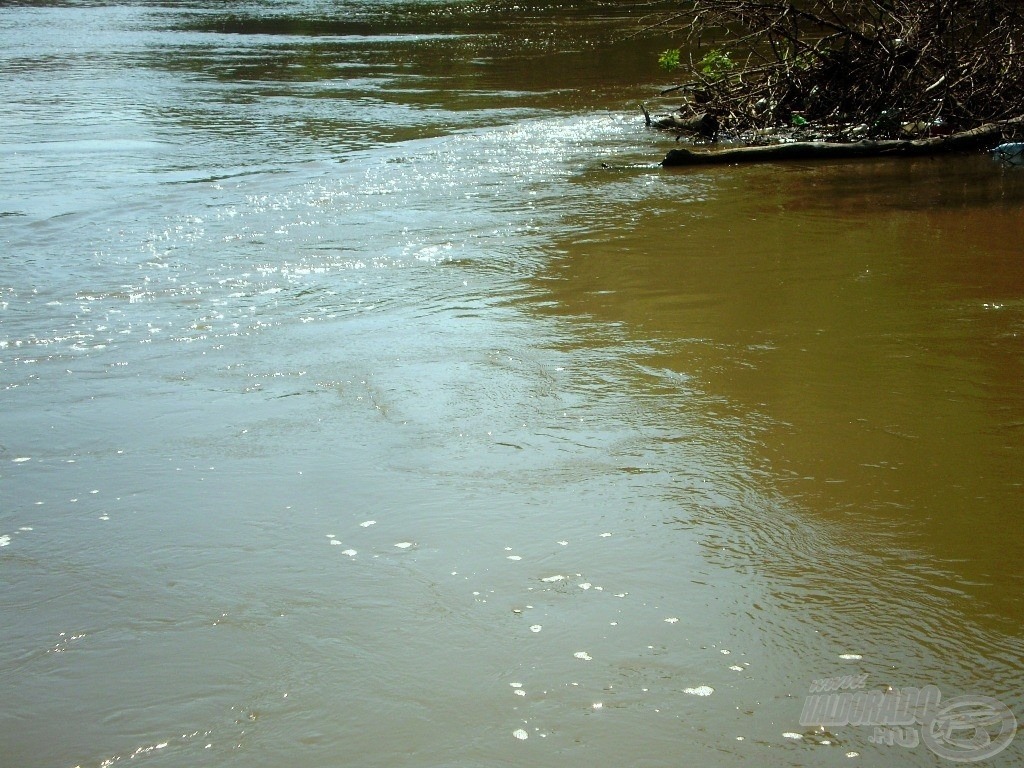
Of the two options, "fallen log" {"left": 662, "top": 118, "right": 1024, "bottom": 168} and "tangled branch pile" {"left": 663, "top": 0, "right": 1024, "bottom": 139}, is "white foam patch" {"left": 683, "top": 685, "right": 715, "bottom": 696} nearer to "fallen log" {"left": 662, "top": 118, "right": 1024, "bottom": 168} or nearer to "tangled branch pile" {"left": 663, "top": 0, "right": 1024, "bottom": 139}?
"fallen log" {"left": 662, "top": 118, "right": 1024, "bottom": 168}

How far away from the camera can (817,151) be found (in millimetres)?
10672

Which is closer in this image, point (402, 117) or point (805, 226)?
point (805, 226)

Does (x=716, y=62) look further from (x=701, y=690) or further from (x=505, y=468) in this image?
(x=701, y=690)

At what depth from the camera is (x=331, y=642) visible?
3258 mm

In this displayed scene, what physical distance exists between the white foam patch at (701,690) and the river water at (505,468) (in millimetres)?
13

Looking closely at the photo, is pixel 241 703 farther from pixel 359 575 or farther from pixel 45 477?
pixel 45 477

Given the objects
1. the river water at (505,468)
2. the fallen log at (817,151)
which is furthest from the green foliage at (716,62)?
the river water at (505,468)

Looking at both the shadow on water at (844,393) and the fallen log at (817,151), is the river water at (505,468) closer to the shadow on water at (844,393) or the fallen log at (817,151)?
the shadow on water at (844,393)

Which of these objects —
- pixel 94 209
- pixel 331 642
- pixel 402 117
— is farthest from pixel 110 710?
pixel 402 117

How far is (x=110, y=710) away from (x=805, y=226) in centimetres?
630

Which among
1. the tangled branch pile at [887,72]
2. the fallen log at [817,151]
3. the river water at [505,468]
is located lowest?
the river water at [505,468]

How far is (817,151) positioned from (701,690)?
28.3ft

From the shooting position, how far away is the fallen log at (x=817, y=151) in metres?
10.6

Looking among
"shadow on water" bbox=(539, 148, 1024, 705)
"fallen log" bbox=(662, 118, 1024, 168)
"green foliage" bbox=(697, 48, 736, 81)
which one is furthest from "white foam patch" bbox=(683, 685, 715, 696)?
"green foliage" bbox=(697, 48, 736, 81)
